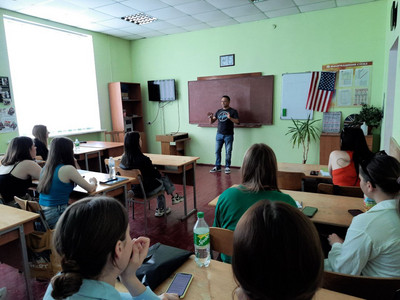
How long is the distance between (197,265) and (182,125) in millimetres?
5889

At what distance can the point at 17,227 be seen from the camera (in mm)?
1908

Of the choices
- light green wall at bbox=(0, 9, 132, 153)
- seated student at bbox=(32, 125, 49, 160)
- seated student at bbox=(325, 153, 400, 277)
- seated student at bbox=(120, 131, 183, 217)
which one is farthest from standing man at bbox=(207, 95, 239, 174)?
seated student at bbox=(325, 153, 400, 277)

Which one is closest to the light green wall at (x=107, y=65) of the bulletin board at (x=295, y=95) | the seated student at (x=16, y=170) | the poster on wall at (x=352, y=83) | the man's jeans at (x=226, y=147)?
the man's jeans at (x=226, y=147)

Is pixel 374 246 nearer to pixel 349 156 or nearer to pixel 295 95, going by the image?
pixel 349 156

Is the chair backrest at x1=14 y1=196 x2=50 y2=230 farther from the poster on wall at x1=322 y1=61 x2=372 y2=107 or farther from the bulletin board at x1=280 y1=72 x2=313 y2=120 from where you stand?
the poster on wall at x1=322 y1=61 x2=372 y2=107

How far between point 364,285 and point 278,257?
2.58 feet

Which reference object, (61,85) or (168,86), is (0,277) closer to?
(61,85)

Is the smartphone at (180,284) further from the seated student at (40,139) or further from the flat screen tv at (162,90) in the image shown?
the flat screen tv at (162,90)

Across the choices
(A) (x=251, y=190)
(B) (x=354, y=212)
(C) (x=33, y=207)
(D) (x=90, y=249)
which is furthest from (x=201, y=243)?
(C) (x=33, y=207)

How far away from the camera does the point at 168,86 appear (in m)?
6.91

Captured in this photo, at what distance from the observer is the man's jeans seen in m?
6.06

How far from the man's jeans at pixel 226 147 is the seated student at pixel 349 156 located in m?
3.50

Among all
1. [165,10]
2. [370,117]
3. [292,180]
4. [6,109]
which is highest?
[165,10]

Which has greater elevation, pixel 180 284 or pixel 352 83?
pixel 352 83
